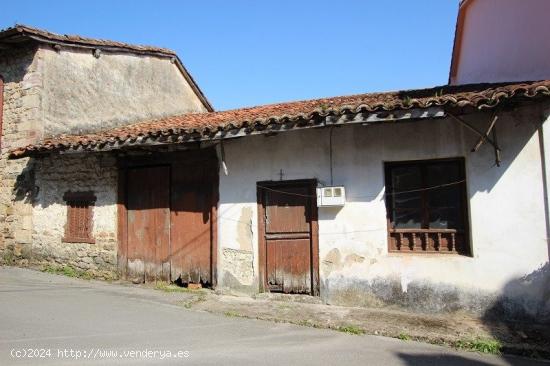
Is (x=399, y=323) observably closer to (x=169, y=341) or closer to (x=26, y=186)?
(x=169, y=341)

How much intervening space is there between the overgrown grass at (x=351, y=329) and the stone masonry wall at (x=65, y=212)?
5615 millimetres

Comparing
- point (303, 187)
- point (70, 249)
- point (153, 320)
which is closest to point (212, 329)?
point (153, 320)

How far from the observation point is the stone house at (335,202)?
21.7 ft

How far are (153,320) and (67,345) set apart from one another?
1434 mm

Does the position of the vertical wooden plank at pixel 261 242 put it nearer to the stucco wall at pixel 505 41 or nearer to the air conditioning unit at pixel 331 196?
the air conditioning unit at pixel 331 196

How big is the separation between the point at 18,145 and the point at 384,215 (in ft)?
29.7

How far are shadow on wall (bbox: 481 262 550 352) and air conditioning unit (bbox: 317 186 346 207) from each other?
277cm

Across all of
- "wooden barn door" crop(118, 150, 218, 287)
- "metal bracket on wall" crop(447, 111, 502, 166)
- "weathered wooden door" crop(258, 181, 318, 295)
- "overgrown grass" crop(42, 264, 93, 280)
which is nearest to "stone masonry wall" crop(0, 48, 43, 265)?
"overgrown grass" crop(42, 264, 93, 280)

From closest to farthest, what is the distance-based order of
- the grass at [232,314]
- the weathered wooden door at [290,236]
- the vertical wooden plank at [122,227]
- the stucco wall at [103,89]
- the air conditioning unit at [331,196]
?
the grass at [232,314], the air conditioning unit at [331,196], the weathered wooden door at [290,236], the vertical wooden plank at [122,227], the stucco wall at [103,89]

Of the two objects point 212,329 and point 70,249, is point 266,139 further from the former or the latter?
point 70,249

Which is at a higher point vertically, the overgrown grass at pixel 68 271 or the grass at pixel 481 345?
the overgrown grass at pixel 68 271

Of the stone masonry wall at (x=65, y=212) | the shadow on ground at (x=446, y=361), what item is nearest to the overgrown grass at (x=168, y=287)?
the stone masonry wall at (x=65, y=212)

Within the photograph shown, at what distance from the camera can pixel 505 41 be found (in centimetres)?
928

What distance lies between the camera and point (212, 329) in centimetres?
606
